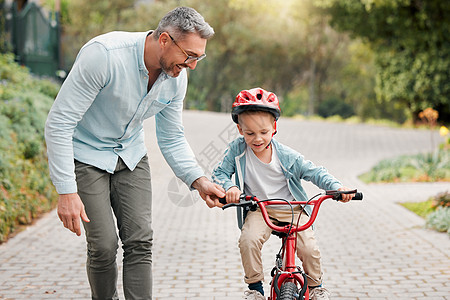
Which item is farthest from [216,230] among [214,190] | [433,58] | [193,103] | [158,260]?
[193,103]

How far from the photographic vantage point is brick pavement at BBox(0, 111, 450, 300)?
5.07m

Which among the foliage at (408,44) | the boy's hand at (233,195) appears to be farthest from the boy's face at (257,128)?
the foliage at (408,44)

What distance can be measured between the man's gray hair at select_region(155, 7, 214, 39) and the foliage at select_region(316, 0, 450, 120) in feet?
51.4

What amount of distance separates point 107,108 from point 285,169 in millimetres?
1034

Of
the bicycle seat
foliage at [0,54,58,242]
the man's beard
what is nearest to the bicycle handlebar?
the bicycle seat

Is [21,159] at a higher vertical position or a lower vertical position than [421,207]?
higher

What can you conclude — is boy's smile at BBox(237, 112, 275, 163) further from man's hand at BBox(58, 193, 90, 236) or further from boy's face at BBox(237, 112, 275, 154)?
man's hand at BBox(58, 193, 90, 236)

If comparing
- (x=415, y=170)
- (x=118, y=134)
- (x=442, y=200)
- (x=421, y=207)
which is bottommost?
(x=415, y=170)

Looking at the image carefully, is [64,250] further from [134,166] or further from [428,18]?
[428,18]

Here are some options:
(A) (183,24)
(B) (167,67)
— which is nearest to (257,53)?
(B) (167,67)

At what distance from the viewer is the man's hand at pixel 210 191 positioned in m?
3.53

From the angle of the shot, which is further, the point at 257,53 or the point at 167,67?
the point at 257,53

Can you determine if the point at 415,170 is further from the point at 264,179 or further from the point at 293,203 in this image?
the point at 293,203

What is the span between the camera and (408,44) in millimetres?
20906
